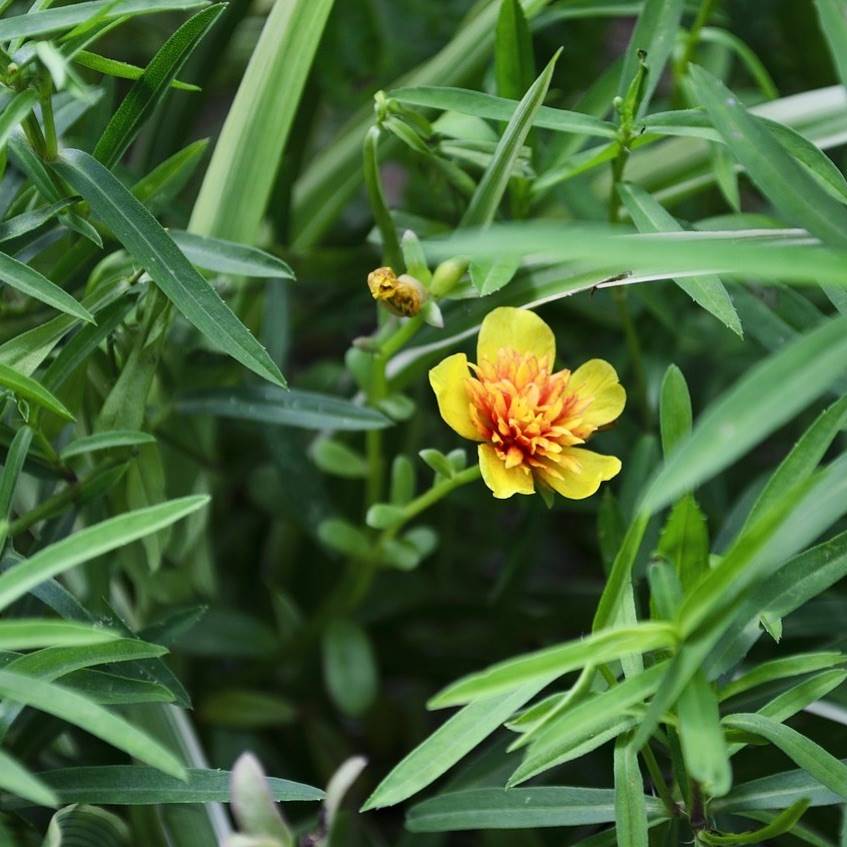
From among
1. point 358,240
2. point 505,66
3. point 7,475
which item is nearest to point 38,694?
point 7,475

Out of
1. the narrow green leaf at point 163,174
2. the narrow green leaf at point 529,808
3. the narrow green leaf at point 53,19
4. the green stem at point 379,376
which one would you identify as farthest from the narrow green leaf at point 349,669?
the narrow green leaf at point 53,19

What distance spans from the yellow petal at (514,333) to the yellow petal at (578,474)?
0.05 meters

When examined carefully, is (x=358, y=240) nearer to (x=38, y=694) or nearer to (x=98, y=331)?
(x=98, y=331)

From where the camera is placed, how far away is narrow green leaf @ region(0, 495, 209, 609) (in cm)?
35

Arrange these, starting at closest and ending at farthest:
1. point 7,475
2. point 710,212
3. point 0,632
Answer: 1. point 0,632
2. point 7,475
3. point 710,212

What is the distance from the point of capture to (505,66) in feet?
1.78

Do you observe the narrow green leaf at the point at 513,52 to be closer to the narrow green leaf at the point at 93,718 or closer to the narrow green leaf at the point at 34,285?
the narrow green leaf at the point at 34,285

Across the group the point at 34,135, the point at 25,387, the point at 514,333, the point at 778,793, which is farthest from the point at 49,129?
the point at 778,793

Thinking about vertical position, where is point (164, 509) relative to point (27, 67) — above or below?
below

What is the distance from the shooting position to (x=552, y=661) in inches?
13.8

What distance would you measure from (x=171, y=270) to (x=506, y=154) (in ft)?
0.53

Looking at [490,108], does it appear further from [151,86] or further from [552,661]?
[552,661]

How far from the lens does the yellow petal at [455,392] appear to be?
18.2 inches

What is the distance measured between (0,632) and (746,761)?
0.40 meters
